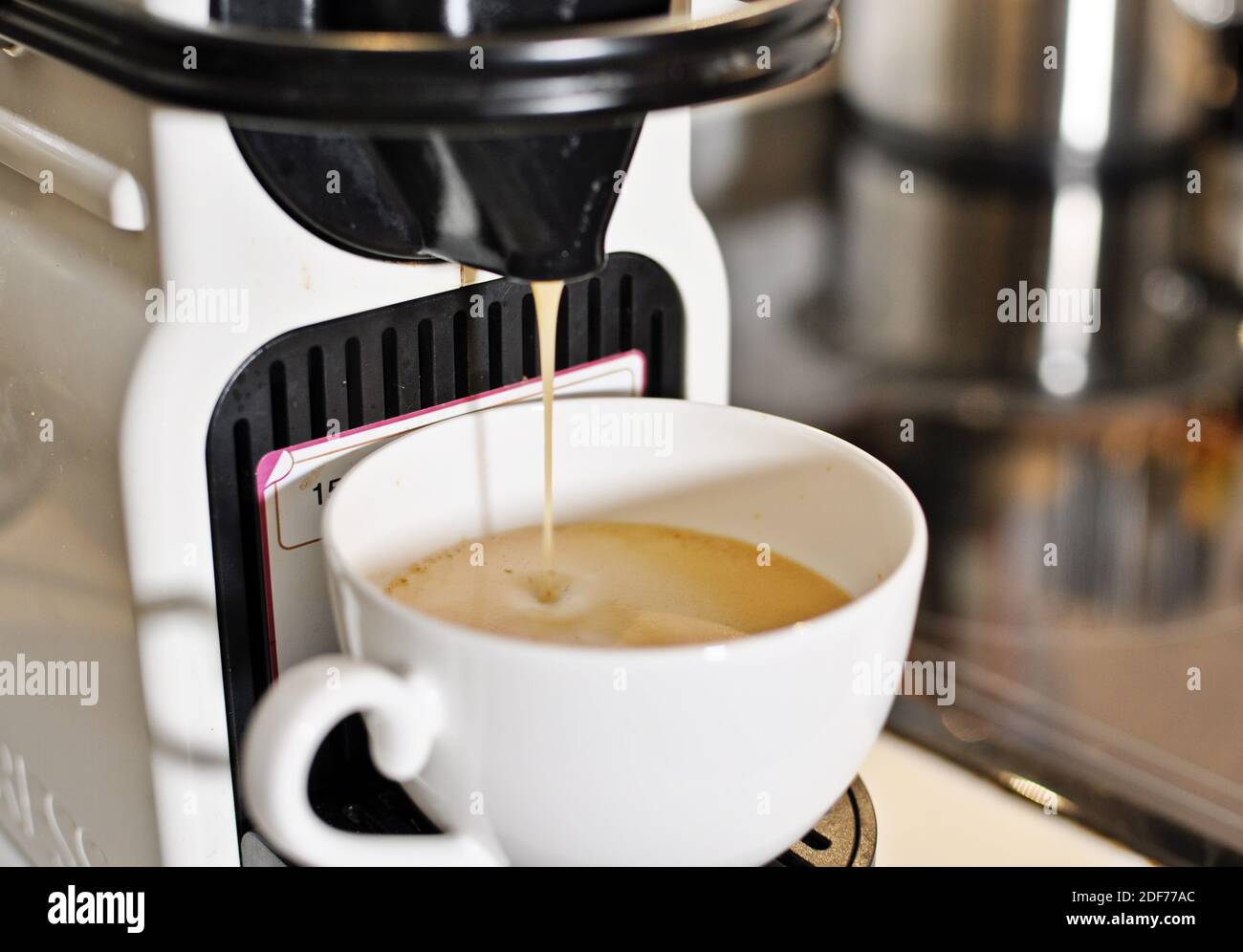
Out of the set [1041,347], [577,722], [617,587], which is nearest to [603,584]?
[617,587]

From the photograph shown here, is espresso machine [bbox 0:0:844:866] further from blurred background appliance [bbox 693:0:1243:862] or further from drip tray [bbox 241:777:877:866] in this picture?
blurred background appliance [bbox 693:0:1243:862]

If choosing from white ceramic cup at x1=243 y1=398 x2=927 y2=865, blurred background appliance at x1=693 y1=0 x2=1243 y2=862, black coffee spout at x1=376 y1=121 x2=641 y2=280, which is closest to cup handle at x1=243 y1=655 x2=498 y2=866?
white ceramic cup at x1=243 y1=398 x2=927 y2=865

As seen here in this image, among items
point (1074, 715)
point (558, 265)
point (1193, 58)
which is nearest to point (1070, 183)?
point (1193, 58)

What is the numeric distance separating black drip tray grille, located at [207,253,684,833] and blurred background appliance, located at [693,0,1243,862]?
19 cm

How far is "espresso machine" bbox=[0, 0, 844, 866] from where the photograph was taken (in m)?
0.31

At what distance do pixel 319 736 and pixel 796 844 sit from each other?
16cm

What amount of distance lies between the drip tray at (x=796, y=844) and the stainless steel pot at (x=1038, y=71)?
77 centimetres

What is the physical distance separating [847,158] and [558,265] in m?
0.87

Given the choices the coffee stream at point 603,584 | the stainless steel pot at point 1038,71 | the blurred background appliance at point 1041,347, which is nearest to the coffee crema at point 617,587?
the coffee stream at point 603,584

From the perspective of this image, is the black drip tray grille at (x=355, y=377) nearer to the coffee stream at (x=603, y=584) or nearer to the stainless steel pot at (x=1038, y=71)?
the coffee stream at (x=603, y=584)

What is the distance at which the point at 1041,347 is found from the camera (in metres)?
0.93

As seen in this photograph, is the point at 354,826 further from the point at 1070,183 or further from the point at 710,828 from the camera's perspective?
the point at 1070,183

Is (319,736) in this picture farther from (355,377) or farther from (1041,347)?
(1041,347)

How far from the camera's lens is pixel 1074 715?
0.60 metres
